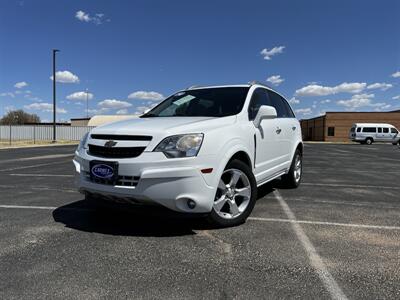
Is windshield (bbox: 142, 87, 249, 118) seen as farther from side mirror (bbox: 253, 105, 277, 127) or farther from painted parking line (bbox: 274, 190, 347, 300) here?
painted parking line (bbox: 274, 190, 347, 300)

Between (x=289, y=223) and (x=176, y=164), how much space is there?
5.97 feet

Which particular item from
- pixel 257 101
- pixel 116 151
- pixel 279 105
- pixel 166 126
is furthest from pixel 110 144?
pixel 279 105

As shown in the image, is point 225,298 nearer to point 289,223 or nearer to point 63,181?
point 289,223

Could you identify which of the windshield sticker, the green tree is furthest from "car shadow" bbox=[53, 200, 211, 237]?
the green tree

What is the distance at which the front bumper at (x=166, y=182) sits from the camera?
13.1 feet

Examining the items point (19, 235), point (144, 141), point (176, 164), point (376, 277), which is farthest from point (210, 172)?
point (19, 235)

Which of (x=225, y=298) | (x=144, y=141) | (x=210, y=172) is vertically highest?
(x=144, y=141)

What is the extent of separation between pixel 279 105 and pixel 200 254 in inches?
153

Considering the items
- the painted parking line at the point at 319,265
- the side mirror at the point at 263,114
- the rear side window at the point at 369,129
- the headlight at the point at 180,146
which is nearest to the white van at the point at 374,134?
the rear side window at the point at 369,129

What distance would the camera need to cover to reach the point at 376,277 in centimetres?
322

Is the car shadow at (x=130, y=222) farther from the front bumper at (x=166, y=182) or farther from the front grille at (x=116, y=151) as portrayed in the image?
the front grille at (x=116, y=151)

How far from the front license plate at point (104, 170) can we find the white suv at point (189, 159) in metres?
0.01

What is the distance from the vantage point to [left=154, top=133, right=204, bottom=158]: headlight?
4.05 meters

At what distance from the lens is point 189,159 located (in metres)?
4.03
